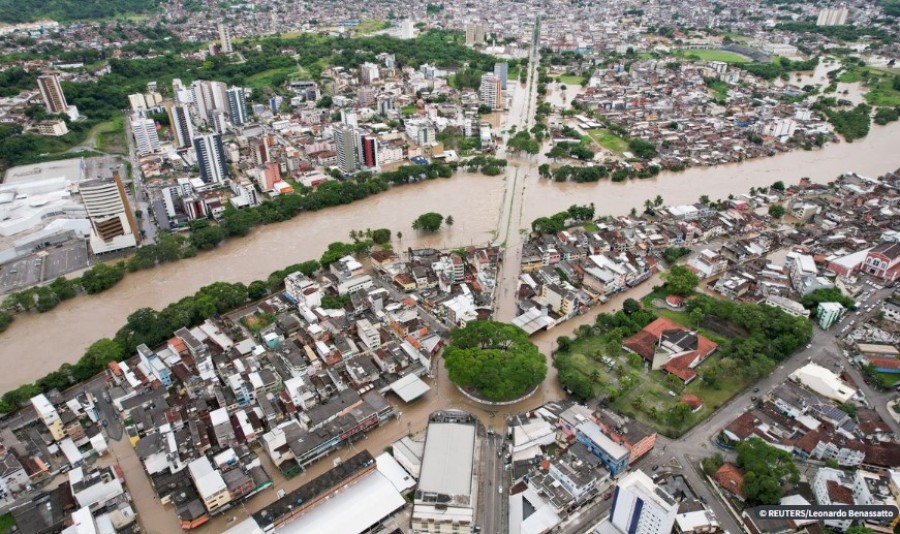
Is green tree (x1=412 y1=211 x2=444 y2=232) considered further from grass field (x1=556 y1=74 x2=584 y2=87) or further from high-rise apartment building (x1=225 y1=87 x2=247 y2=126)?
grass field (x1=556 y1=74 x2=584 y2=87)

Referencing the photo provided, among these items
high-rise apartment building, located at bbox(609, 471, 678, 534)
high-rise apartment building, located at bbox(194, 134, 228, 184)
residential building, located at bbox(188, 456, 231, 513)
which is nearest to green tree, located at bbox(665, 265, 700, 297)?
→ high-rise apartment building, located at bbox(609, 471, 678, 534)

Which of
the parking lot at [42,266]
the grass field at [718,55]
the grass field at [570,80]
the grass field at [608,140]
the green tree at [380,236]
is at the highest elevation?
the grass field at [718,55]

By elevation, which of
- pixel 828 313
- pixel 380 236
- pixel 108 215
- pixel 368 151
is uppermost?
pixel 108 215

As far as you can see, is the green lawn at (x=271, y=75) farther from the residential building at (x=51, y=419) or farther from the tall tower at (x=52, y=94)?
the residential building at (x=51, y=419)

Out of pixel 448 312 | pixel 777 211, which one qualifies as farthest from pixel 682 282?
pixel 777 211

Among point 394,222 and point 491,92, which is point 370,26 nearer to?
point 491,92

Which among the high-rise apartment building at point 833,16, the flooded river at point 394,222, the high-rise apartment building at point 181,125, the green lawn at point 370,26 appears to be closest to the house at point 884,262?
the flooded river at point 394,222
